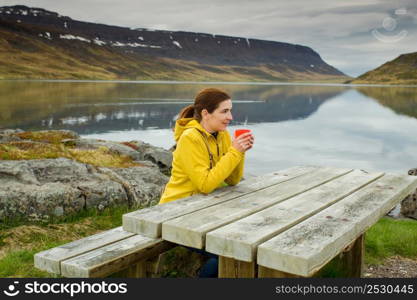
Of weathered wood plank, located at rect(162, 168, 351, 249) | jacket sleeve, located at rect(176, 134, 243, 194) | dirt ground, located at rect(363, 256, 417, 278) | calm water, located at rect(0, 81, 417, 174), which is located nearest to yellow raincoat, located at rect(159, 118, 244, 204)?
jacket sleeve, located at rect(176, 134, 243, 194)

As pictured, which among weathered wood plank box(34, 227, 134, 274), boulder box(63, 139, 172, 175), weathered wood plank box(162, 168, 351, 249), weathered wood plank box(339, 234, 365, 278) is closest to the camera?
weathered wood plank box(162, 168, 351, 249)

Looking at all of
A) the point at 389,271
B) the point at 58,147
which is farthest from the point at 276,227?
the point at 58,147

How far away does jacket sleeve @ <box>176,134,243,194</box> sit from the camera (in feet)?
12.4

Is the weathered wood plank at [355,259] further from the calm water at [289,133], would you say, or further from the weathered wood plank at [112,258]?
the calm water at [289,133]

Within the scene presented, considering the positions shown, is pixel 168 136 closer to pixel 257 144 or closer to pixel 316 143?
pixel 257 144

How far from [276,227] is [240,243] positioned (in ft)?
1.21

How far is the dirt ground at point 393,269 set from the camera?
18.0 ft

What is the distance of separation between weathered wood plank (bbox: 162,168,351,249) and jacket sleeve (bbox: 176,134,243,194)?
0.25m

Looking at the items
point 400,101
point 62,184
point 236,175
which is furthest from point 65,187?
point 400,101

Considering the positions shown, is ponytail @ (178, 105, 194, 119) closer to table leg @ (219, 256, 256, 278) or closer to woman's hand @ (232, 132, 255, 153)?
woman's hand @ (232, 132, 255, 153)

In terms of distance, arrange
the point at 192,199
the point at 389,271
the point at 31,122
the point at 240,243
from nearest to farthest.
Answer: the point at 240,243
the point at 192,199
the point at 389,271
the point at 31,122

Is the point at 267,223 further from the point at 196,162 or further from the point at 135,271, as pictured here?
the point at 135,271

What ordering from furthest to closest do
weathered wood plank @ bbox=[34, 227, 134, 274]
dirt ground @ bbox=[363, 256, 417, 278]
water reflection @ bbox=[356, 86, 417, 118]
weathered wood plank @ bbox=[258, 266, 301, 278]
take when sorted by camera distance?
water reflection @ bbox=[356, 86, 417, 118] → dirt ground @ bbox=[363, 256, 417, 278] → weathered wood plank @ bbox=[34, 227, 134, 274] → weathered wood plank @ bbox=[258, 266, 301, 278]

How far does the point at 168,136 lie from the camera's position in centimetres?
2542
